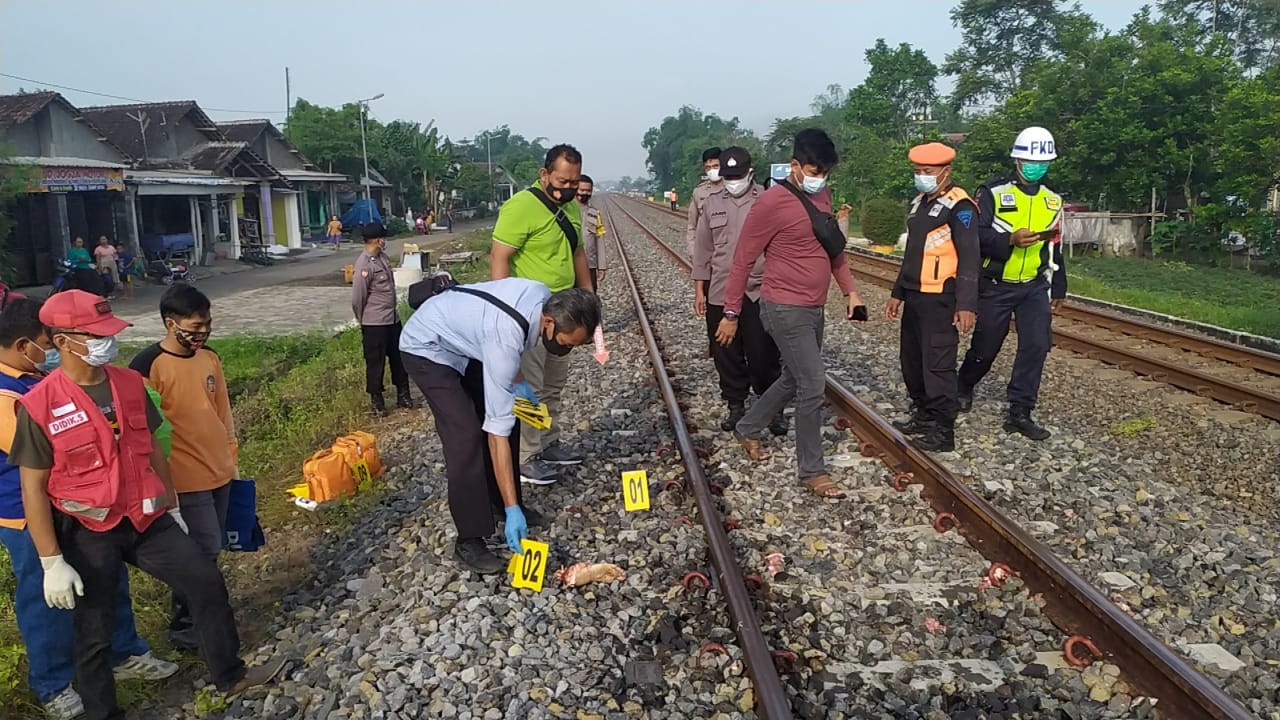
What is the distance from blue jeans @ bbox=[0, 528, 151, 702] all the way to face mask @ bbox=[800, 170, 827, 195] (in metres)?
3.86

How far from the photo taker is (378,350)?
799 cm

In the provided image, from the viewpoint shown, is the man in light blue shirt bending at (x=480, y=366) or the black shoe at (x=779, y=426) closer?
the man in light blue shirt bending at (x=480, y=366)

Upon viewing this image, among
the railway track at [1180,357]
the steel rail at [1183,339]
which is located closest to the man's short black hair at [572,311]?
the railway track at [1180,357]

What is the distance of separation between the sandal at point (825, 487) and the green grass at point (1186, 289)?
27.1ft

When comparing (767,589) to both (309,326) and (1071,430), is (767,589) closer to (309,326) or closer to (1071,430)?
(1071,430)

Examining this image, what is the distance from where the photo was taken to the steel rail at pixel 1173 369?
23.3ft

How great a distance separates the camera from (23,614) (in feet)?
11.6

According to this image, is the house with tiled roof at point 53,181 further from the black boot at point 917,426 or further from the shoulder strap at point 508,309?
the black boot at point 917,426

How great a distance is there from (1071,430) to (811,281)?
257cm

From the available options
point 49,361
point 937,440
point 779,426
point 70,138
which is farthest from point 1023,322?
point 70,138

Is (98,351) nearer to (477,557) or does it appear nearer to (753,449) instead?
(477,557)

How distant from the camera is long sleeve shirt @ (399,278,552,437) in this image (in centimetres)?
394

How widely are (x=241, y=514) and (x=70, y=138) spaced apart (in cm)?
2363

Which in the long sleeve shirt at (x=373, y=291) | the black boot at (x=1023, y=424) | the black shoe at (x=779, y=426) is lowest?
the black shoe at (x=779, y=426)
